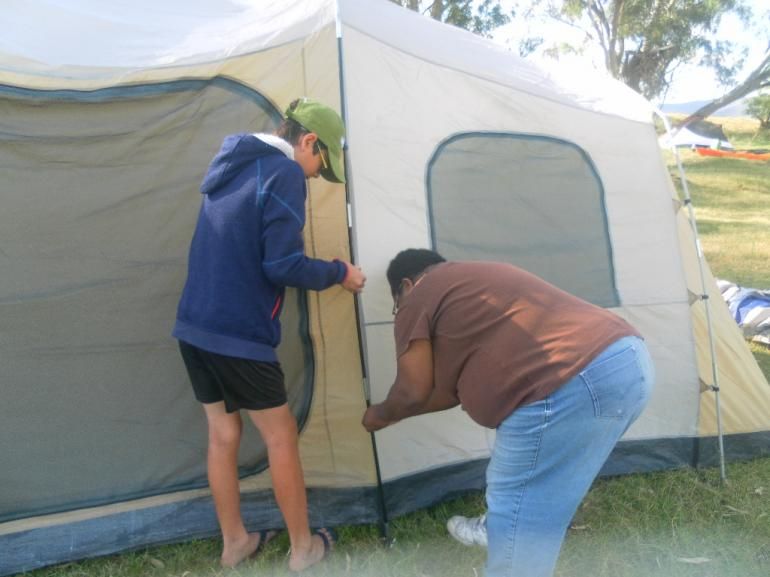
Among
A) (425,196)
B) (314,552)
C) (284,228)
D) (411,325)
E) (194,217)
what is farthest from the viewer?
(425,196)

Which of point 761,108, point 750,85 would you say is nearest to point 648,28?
point 750,85

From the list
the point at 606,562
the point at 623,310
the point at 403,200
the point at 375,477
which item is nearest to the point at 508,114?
the point at 403,200

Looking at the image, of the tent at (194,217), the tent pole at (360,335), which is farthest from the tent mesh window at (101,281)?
the tent pole at (360,335)

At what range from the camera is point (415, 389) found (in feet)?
7.27

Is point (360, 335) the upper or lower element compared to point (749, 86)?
lower

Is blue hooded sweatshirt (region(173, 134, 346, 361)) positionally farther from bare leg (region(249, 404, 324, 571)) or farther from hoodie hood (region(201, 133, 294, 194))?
bare leg (region(249, 404, 324, 571))

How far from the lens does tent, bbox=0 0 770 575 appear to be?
9.05ft

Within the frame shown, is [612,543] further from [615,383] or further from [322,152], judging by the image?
[322,152]

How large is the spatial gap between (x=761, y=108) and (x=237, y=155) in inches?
1370

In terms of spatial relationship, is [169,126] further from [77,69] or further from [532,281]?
[532,281]

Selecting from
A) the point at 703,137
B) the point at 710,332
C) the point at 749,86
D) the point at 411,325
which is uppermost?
the point at 749,86

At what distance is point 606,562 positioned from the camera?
2.92 m

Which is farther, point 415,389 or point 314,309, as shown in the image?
point 314,309

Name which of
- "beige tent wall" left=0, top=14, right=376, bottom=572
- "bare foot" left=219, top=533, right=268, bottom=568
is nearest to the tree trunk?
"beige tent wall" left=0, top=14, right=376, bottom=572
